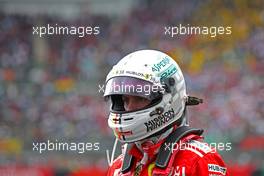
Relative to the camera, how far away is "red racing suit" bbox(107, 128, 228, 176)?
3104 mm

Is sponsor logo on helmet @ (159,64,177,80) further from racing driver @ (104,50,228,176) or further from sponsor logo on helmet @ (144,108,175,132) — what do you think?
sponsor logo on helmet @ (144,108,175,132)

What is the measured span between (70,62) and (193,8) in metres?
3.78

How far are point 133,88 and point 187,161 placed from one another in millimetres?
398

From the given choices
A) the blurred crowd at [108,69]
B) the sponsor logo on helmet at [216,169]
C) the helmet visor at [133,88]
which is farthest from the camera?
the blurred crowd at [108,69]

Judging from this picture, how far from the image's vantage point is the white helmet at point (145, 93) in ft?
10.6

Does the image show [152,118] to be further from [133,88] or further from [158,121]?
[133,88]

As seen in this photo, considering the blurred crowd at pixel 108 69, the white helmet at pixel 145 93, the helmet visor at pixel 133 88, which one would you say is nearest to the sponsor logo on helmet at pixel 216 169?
the white helmet at pixel 145 93

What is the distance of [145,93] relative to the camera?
322 cm

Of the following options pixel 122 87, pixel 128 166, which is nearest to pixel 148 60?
pixel 122 87

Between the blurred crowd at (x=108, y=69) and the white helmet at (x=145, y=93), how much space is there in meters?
10.4

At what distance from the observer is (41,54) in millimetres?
19797

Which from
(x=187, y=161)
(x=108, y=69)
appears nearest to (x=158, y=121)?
(x=187, y=161)

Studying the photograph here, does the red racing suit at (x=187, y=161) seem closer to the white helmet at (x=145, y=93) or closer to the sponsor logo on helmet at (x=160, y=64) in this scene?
the white helmet at (x=145, y=93)

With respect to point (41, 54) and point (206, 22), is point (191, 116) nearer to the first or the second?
point (206, 22)
